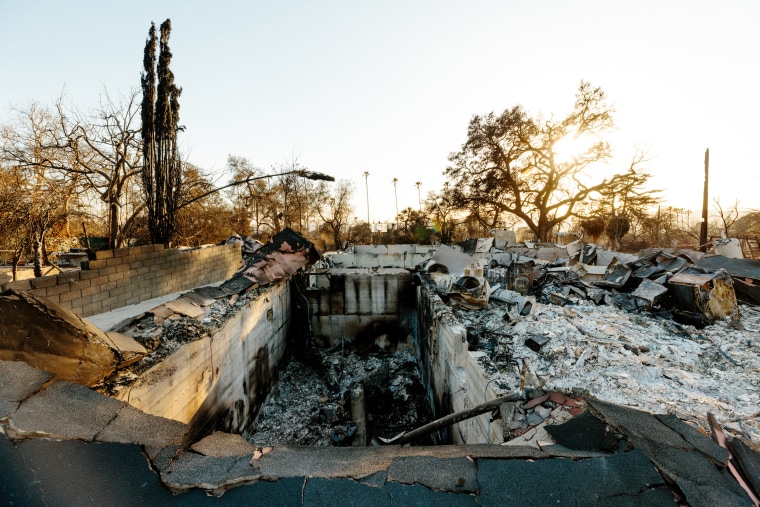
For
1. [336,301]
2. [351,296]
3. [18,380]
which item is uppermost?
[18,380]

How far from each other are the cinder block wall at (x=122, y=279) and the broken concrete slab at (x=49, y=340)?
79 cm

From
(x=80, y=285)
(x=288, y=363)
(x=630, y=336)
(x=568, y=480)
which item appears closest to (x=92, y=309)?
(x=80, y=285)

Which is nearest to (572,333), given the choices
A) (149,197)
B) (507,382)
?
(507,382)

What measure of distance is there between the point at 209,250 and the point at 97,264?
3.22 meters

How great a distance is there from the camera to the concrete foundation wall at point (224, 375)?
324 cm

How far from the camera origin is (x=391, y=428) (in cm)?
566

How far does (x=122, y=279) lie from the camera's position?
519 cm

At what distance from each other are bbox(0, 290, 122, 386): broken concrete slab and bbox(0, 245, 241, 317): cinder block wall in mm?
794

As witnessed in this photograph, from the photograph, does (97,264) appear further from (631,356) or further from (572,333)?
(631,356)

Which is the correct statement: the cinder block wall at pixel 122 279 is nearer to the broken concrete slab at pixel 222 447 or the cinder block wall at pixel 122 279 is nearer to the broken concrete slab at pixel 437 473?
the broken concrete slab at pixel 222 447

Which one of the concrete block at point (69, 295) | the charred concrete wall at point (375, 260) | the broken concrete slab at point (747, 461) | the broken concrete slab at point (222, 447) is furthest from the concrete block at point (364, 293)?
the broken concrete slab at point (747, 461)

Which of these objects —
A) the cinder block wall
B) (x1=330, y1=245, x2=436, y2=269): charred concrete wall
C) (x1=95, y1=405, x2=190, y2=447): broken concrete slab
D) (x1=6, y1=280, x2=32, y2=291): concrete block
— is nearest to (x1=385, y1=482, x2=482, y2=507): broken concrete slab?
(x1=95, y1=405, x2=190, y2=447): broken concrete slab

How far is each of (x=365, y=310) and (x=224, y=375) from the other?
4.57 meters

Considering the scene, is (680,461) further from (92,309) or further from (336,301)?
(336,301)
